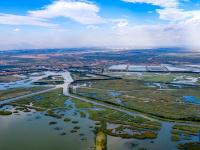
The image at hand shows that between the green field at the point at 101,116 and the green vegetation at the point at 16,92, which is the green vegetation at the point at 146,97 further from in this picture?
the green vegetation at the point at 16,92

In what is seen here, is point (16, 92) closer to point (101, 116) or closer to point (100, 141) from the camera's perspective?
point (101, 116)

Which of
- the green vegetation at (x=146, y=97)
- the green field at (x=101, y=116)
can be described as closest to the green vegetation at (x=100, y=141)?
the green field at (x=101, y=116)

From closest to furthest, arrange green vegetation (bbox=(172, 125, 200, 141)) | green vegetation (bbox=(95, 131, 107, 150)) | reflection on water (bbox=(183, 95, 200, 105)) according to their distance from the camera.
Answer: green vegetation (bbox=(95, 131, 107, 150)) → green vegetation (bbox=(172, 125, 200, 141)) → reflection on water (bbox=(183, 95, 200, 105))

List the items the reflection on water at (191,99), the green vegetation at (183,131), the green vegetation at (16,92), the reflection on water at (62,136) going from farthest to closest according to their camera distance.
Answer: the green vegetation at (16,92) < the reflection on water at (191,99) < the green vegetation at (183,131) < the reflection on water at (62,136)

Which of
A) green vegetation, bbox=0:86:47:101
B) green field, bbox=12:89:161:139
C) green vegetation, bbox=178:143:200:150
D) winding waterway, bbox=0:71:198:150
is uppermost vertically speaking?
green vegetation, bbox=0:86:47:101

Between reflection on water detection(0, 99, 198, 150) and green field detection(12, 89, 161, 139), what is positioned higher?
green field detection(12, 89, 161, 139)

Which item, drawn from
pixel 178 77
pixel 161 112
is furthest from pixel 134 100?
pixel 178 77

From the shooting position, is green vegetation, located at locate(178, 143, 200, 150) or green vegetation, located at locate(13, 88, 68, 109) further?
green vegetation, located at locate(13, 88, 68, 109)

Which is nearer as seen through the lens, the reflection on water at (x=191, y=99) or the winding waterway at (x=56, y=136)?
the winding waterway at (x=56, y=136)

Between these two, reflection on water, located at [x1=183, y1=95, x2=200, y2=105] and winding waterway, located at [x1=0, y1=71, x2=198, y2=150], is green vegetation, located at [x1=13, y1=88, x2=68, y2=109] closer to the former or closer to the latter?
winding waterway, located at [x1=0, y1=71, x2=198, y2=150]

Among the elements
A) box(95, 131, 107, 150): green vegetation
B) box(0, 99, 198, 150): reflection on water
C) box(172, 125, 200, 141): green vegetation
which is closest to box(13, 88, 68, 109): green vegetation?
box(0, 99, 198, 150): reflection on water

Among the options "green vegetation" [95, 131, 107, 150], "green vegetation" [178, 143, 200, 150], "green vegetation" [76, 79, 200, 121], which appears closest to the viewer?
"green vegetation" [95, 131, 107, 150]
